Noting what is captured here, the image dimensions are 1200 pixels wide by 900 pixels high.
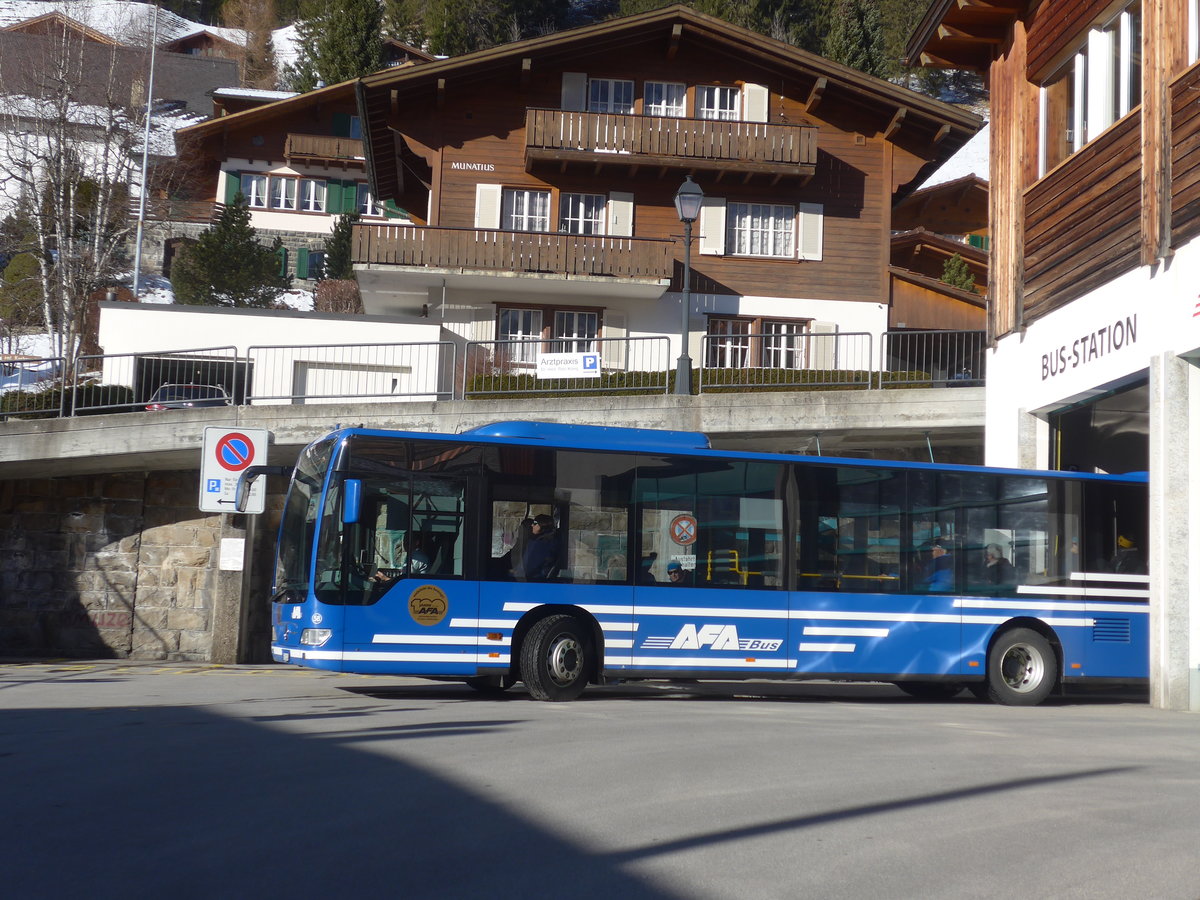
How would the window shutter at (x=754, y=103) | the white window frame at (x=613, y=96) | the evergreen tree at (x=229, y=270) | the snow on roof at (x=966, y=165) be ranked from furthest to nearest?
the snow on roof at (x=966, y=165) → the evergreen tree at (x=229, y=270) → the window shutter at (x=754, y=103) → the white window frame at (x=613, y=96)

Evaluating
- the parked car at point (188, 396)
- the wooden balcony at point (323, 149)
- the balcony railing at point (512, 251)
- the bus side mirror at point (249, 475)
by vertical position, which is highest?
the wooden balcony at point (323, 149)

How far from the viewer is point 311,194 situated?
62.5m

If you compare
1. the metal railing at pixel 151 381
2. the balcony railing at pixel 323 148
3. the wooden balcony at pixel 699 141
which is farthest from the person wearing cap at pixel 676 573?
the balcony railing at pixel 323 148

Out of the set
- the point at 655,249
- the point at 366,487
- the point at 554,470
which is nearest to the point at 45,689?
the point at 366,487

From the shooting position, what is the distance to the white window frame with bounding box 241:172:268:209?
61.8 m

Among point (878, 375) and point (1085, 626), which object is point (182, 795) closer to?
point (1085, 626)

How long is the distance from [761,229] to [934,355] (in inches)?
455

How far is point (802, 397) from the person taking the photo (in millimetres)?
21781

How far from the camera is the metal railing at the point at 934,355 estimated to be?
24375 millimetres

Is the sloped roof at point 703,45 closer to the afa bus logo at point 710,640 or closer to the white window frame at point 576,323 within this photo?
the white window frame at point 576,323

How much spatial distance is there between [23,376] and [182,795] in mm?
20445

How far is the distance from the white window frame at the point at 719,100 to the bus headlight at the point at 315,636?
84.4 feet

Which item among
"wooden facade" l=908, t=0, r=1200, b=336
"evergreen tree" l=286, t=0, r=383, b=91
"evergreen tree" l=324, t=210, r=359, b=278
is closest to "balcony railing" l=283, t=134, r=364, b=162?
"evergreen tree" l=286, t=0, r=383, b=91

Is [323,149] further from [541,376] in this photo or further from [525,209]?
[541,376]
